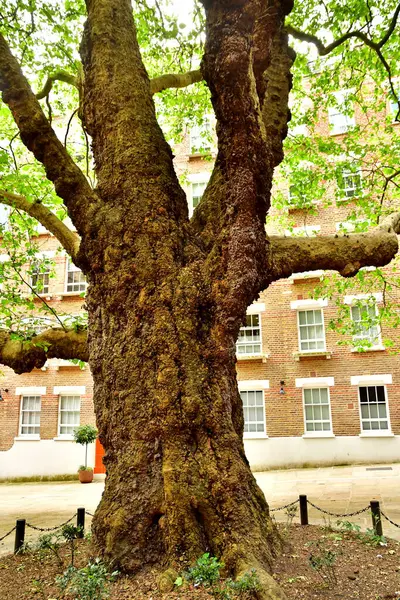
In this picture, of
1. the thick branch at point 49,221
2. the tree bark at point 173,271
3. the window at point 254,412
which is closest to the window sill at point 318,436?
the window at point 254,412

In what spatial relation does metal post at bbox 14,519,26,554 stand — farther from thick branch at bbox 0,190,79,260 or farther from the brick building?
the brick building

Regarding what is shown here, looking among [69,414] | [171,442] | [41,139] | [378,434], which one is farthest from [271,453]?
[41,139]

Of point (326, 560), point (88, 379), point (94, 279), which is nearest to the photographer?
point (326, 560)

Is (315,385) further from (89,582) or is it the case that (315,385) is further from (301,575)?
(89,582)

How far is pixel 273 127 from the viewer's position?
17.4 feet

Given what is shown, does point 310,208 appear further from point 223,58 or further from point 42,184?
point 223,58

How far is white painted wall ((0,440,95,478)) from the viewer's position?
18.1m

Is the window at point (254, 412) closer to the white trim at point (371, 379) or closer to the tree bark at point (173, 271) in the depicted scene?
the white trim at point (371, 379)

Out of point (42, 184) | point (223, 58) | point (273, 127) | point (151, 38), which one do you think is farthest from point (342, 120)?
point (223, 58)

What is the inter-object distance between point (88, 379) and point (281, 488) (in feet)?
30.2

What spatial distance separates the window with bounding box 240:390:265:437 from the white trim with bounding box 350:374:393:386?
3531 mm

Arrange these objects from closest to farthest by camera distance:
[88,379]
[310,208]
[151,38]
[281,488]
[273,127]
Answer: [273,127] < [151,38] < [310,208] < [281,488] < [88,379]

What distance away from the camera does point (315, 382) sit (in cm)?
1738

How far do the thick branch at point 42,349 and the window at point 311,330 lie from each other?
12792 mm
